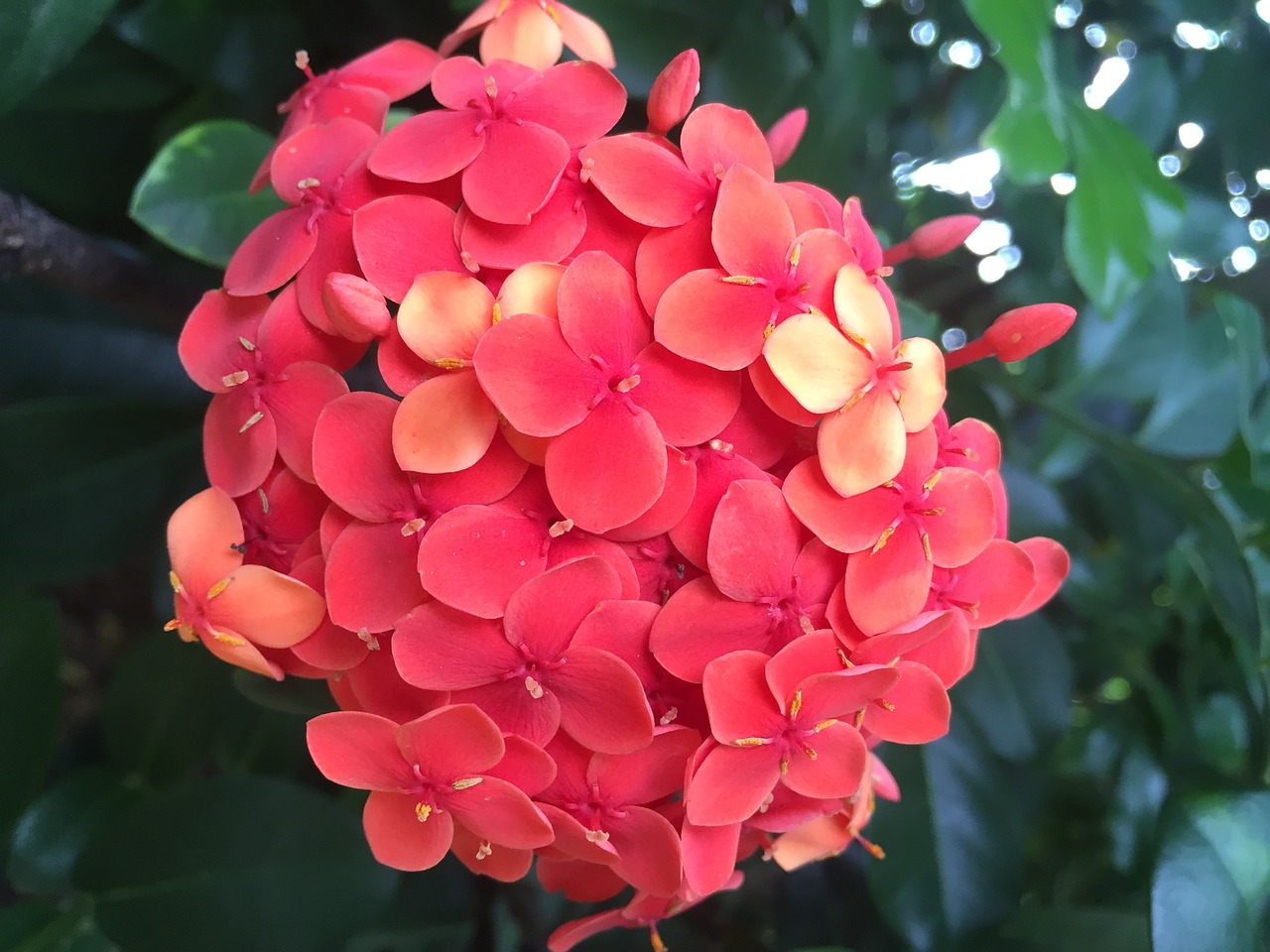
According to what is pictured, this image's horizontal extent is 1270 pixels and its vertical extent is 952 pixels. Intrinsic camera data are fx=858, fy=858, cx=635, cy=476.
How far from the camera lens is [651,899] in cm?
33

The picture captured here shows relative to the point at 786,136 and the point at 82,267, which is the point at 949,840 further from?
the point at 82,267

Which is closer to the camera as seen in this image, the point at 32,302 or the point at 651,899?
the point at 651,899

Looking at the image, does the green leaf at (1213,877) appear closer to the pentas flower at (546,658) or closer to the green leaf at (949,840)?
the green leaf at (949,840)

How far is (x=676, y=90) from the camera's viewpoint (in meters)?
0.31

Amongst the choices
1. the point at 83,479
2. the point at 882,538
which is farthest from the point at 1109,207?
the point at 83,479

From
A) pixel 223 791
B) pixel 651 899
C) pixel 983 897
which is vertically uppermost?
pixel 651 899

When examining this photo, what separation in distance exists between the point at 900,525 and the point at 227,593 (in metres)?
0.23

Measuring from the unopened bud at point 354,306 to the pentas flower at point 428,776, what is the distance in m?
0.12

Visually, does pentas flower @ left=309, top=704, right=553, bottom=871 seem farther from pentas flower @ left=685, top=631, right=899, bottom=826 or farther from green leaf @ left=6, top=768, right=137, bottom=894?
green leaf @ left=6, top=768, right=137, bottom=894

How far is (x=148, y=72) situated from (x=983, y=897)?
764 millimetres

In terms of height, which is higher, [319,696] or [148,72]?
[148,72]

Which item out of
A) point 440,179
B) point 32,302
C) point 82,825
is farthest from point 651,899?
point 32,302

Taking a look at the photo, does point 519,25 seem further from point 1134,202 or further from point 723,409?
point 1134,202

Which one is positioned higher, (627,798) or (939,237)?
(939,237)
